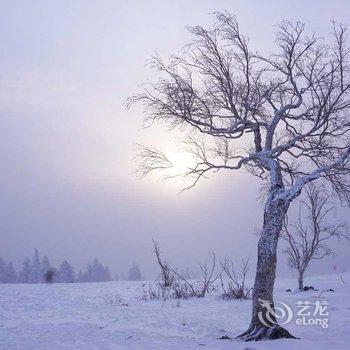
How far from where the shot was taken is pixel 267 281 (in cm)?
1116

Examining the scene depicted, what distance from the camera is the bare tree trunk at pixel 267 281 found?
1075 cm

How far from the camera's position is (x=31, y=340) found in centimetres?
1173

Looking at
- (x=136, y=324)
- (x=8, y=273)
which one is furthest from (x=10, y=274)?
(x=136, y=324)

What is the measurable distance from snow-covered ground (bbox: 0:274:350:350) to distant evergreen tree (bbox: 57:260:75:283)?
4898cm

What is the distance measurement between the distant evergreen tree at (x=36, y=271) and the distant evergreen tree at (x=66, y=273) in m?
2.73

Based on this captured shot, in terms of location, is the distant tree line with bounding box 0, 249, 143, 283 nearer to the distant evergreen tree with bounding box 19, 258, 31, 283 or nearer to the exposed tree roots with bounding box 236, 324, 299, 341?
the distant evergreen tree with bounding box 19, 258, 31, 283

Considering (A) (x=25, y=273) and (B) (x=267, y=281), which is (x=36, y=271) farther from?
(B) (x=267, y=281)

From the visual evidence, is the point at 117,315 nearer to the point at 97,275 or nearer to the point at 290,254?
the point at 290,254

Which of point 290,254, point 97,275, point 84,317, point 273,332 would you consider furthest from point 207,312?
point 97,275

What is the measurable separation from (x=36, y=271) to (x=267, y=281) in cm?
6672

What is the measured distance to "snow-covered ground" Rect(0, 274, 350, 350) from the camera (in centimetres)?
1086

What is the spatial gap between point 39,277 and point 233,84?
65.0m

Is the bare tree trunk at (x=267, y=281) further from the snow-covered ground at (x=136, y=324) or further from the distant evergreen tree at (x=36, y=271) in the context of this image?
the distant evergreen tree at (x=36, y=271)

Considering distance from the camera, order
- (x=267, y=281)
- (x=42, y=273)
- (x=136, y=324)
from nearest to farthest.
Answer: (x=267, y=281) < (x=136, y=324) < (x=42, y=273)
